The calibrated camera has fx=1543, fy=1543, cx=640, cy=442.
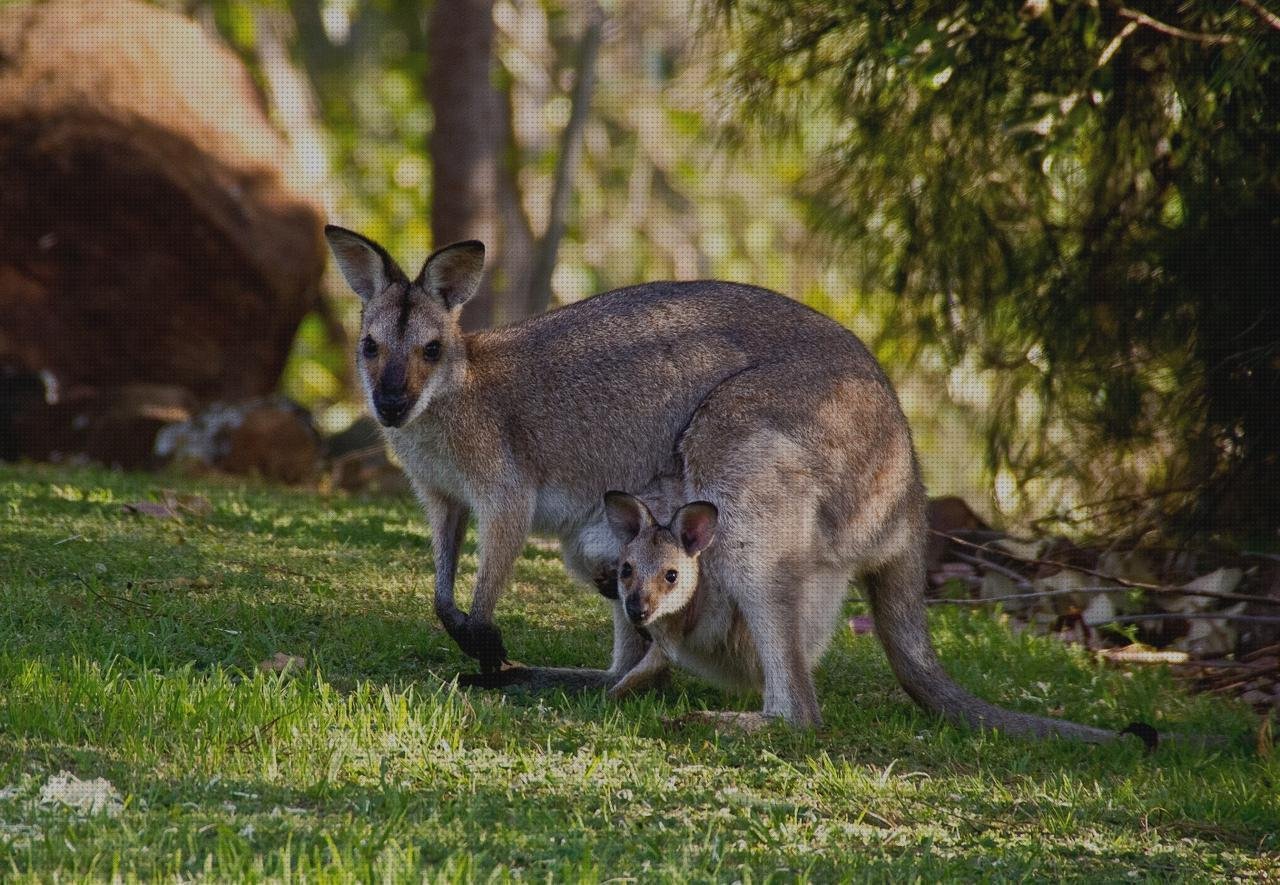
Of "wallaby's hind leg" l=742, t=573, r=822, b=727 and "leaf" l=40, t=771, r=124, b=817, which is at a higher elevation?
"wallaby's hind leg" l=742, t=573, r=822, b=727

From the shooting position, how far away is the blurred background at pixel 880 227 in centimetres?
689

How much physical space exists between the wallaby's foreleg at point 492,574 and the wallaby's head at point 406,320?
0.48 metres

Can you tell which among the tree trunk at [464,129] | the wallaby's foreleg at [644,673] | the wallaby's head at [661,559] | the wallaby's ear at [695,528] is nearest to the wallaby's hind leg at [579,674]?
the wallaby's foreleg at [644,673]

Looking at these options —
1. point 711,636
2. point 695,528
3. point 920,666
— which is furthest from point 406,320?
point 920,666

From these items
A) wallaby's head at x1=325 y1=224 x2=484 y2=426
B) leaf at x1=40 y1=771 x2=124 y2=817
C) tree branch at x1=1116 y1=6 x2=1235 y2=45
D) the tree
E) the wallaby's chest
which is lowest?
leaf at x1=40 y1=771 x2=124 y2=817

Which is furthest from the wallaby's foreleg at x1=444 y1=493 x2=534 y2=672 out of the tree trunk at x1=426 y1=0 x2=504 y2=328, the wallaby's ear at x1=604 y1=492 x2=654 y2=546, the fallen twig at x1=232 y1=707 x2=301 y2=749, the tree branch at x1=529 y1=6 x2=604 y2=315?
the tree branch at x1=529 y1=6 x2=604 y2=315

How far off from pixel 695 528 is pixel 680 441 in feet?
1.64

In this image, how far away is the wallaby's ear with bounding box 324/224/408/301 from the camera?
18.3 ft

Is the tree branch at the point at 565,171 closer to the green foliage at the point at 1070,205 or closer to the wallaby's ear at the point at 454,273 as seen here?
the green foliage at the point at 1070,205

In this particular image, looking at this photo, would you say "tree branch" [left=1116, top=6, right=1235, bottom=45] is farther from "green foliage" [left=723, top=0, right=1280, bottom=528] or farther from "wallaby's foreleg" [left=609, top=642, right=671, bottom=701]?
"wallaby's foreleg" [left=609, top=642, right=671, bottom=701]

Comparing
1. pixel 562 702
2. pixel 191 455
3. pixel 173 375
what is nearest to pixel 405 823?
pixel 562 702

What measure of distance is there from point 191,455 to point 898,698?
521 cm

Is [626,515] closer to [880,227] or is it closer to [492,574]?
[492,574]

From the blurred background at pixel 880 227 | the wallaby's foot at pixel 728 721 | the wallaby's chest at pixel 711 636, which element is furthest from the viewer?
the blurred background at pixel 880 227
